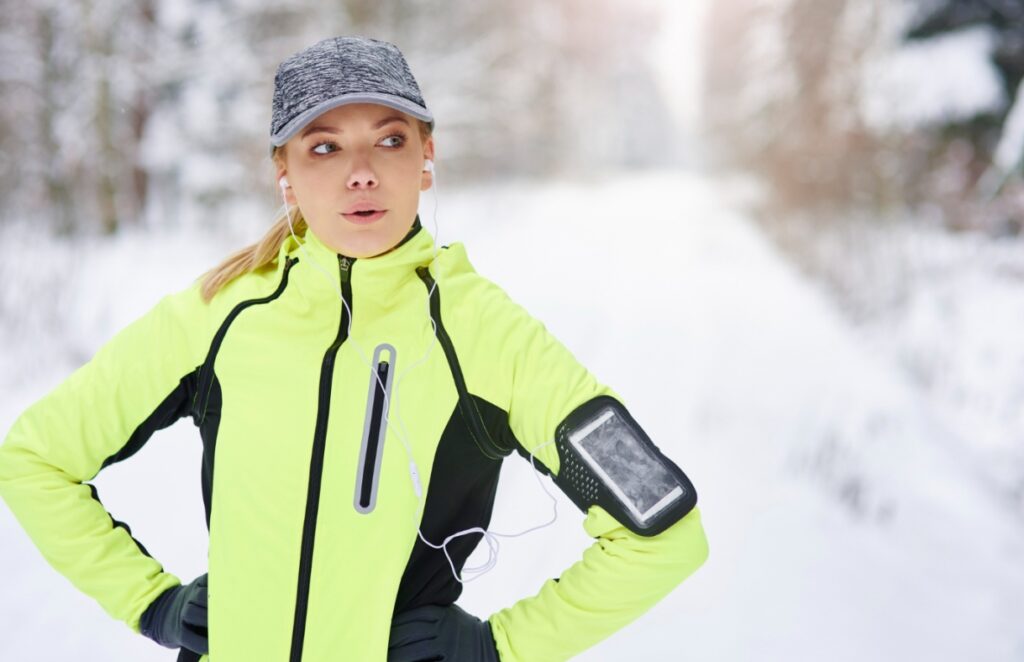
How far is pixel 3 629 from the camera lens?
2.60 metres

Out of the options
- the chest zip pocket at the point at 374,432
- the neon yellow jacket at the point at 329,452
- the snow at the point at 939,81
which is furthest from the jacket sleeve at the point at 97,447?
the snow at the point at 939,81

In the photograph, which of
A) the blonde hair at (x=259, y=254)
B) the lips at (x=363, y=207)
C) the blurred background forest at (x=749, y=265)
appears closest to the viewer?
the lips at (x=363, y=207)

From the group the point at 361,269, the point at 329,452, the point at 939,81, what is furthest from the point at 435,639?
the point at 939,81

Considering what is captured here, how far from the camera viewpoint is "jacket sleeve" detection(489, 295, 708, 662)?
143cm

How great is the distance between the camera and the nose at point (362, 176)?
149 cm

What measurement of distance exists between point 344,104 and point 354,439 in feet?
2.20

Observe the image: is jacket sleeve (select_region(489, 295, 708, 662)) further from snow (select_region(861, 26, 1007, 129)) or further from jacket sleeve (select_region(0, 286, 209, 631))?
snow (select_region(861, 26, 1007, 129))

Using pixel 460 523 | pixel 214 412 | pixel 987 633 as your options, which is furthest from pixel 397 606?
pixel 987 633

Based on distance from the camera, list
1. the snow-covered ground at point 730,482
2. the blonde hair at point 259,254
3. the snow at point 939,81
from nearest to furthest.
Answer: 1. the blonde hair at point 259,254
2. the snow-covered ground at point 730,482
3. the snow at point 939,81

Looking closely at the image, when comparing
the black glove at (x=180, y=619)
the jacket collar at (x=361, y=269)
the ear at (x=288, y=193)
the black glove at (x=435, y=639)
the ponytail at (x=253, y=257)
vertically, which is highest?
the ear at (x=288, y=193)

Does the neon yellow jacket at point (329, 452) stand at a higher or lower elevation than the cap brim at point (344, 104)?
lower

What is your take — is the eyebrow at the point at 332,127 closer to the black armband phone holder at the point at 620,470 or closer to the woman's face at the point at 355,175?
the woman's face at the point at 355,175

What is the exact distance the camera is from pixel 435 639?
150 centimetres

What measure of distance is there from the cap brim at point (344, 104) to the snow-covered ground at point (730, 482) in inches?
41.0
